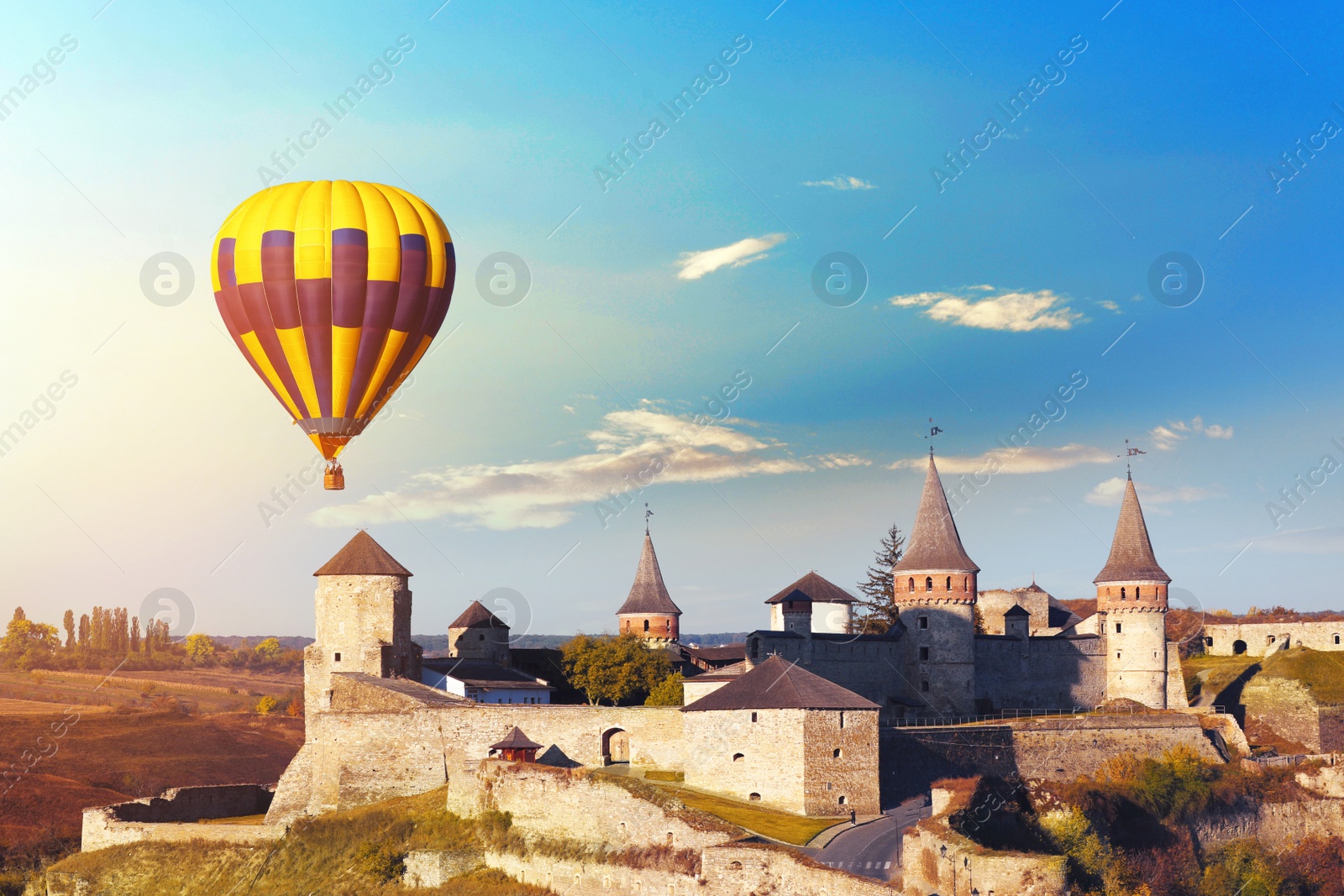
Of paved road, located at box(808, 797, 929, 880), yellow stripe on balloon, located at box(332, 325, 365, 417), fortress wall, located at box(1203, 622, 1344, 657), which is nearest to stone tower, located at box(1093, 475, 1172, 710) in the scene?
fortress wall, located at box(1203, 622, 1344, 657)

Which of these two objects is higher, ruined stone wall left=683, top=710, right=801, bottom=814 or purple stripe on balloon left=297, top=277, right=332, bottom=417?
purple stripe on balloon left=297, top=277, right=332, bottom=417

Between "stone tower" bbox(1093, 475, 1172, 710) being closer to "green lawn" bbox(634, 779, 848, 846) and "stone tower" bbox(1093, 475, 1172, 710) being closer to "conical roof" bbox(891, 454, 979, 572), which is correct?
"conical roof" bbox(891, 454, 979, 572)

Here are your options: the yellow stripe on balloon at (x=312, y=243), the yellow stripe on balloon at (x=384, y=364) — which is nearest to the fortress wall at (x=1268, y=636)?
the yellow stripe on balloon at (x=384, y=364)

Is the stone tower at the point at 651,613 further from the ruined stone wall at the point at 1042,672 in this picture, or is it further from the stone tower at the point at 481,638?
the ruined stone wall at the point at 1042,672

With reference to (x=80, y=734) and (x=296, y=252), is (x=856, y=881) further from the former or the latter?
(x=80, y=734)

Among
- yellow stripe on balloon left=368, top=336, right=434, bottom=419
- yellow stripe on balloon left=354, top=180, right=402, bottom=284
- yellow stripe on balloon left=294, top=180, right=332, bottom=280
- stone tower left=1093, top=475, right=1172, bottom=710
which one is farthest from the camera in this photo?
stone tower left=1093, top=475, right=1172, bottom=710

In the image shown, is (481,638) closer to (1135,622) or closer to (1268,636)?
(1135,622)
